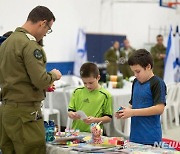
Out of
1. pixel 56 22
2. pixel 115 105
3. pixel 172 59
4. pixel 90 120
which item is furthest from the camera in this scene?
pixel 56 22

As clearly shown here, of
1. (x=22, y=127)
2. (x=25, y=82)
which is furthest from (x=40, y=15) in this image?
(x=22, y=127)

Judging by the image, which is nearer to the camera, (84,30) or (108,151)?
(108,151)

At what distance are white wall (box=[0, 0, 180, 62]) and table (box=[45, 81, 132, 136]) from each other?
2582mm

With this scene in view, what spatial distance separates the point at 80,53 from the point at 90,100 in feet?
21.5

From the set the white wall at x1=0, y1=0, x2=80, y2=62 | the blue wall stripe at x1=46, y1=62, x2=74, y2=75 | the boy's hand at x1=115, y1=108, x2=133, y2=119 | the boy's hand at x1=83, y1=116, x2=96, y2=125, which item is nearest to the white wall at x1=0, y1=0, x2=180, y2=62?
the white wall at x1=0, y1=0, x2=80, y2=62

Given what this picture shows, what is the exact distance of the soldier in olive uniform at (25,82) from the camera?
8.32 ft

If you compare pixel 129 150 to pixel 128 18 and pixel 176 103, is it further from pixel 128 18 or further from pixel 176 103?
pixel 128 18

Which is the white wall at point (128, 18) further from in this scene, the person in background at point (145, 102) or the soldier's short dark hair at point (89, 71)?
the person in background at point (145, 102)

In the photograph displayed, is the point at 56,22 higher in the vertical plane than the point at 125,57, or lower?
higher

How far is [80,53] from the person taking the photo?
388 inches

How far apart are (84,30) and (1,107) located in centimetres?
769

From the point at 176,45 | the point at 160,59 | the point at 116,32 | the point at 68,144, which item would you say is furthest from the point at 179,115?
the point at 68,144

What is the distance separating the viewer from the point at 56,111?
5.94 meters

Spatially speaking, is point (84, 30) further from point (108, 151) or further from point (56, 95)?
point (108, 151)
